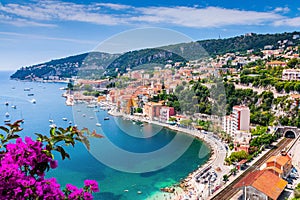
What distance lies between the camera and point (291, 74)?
492 inches

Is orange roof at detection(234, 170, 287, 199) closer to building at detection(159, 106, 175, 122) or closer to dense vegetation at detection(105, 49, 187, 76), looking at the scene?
building at detection(159, 106, 175, 122)

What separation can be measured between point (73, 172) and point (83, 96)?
10861 millimetres

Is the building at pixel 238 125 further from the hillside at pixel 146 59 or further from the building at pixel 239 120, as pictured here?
the hillside at pixel 146 59

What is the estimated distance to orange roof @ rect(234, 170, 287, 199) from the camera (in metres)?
4.63

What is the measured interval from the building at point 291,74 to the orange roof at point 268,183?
816 cm

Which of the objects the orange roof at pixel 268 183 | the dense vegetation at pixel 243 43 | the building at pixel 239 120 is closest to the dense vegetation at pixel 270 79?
the building at pixel 239 120

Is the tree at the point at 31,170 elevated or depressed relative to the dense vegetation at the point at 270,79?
elevated

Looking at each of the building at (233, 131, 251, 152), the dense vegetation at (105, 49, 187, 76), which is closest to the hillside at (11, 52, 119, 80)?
the dense vegetation at (105, 49, 187, 76)

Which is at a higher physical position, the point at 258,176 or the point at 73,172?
the point at 258,176

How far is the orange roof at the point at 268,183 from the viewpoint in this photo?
15.2 ft

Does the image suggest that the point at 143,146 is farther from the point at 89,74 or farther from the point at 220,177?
the point at 89,74

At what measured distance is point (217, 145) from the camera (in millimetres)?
8789

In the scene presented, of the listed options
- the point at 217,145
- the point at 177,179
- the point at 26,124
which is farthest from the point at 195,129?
the point at 26,124

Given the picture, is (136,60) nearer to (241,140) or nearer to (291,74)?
(291,74)
